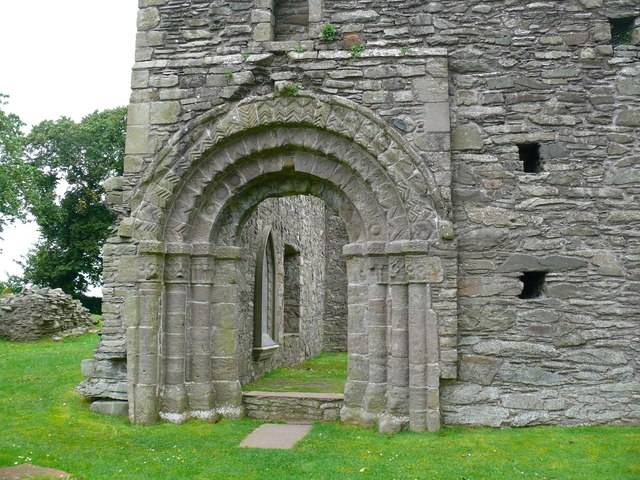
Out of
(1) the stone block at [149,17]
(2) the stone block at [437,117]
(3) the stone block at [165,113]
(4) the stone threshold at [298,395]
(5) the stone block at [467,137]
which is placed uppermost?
(1) the stone block at [149,17]

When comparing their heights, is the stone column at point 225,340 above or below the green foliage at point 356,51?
below

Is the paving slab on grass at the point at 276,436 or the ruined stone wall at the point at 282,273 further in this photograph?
the ruined stone wall at the point at 282,273

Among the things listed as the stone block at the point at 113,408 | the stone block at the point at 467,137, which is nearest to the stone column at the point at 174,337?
the stone block at the point at 113,408

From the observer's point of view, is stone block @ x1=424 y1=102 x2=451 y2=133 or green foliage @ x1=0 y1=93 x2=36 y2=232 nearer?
stone block @ x1=424 y1=102 x2=451 y2=133

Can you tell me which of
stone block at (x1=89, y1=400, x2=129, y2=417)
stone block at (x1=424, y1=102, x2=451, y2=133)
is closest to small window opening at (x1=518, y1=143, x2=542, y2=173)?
stone block at (x1=424, y1=102, x2=451, y2=133)

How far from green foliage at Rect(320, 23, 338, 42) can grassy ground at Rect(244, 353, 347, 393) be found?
4.75m

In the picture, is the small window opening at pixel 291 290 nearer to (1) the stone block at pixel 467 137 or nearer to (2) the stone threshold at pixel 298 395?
(2) the stone threshold at pixel 298 395

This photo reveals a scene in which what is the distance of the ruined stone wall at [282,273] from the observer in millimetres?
9617

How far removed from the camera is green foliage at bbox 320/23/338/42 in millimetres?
7328

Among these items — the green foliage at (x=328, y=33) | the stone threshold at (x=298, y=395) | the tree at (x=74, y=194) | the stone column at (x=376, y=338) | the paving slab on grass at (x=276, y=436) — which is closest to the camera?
the paving slab on grass at (x=276, y=436)

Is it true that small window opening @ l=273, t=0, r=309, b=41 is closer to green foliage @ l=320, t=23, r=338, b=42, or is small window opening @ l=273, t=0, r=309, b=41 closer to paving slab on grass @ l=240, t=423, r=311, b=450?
green foliage @ l=320, t=23, r=338, b=42

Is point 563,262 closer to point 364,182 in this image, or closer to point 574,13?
point 364,182

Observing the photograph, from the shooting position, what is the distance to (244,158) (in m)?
7.41

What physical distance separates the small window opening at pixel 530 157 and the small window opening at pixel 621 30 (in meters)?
1.62
